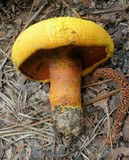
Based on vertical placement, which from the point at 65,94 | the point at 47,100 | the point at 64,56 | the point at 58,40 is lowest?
the point at 47,100

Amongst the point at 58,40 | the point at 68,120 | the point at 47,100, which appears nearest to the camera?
the point at 58,40

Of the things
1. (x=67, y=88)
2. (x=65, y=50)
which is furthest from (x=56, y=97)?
(x=65, y=50)

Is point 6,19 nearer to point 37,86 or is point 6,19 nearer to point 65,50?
point 37,86

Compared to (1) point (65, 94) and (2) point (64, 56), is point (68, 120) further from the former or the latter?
(2) point (64, 56)

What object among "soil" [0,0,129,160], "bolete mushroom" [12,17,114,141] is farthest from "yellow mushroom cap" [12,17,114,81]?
"soil" [0,0,129,160]

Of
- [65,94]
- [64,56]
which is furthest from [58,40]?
[65,94]

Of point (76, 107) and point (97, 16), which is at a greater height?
point (97, 16)
